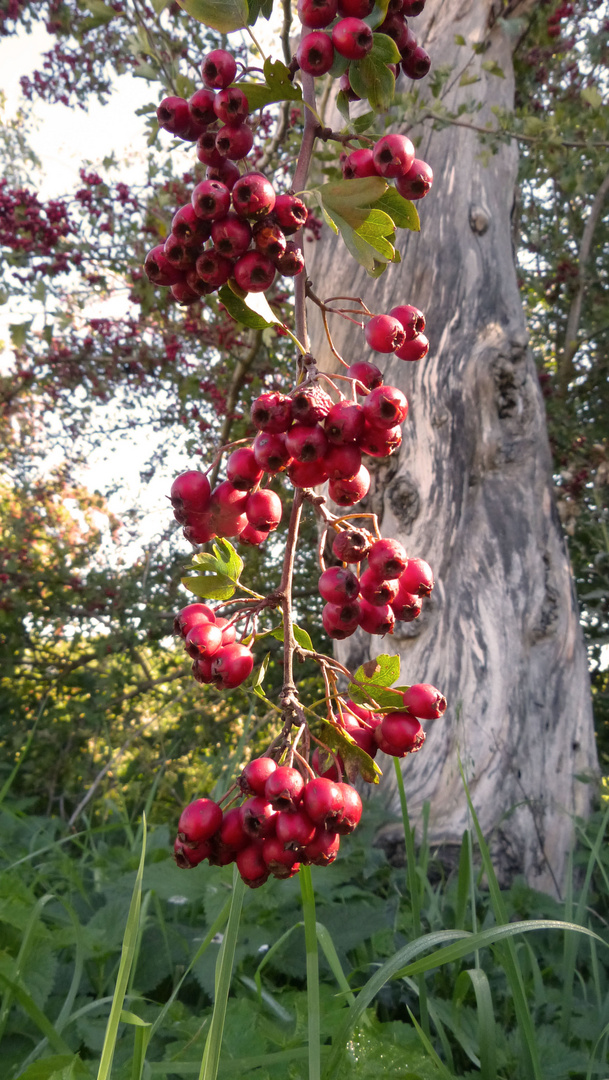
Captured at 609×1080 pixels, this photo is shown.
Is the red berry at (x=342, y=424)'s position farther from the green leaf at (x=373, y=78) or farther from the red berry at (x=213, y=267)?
the green leaf at (x=373, y=78)

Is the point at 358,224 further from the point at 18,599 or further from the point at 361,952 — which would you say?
the point at 18,599

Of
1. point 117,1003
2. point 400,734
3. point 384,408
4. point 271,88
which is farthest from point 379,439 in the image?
point 117,1003

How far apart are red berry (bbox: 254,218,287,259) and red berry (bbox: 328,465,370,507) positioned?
10.1 inches

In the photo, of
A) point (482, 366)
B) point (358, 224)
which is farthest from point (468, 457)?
point (358, 224)

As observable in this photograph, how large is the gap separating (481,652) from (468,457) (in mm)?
823

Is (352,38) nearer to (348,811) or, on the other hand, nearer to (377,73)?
(377,73)

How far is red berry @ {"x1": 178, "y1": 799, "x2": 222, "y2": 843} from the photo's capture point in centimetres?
76

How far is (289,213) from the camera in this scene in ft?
2.41

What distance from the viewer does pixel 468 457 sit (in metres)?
2.79

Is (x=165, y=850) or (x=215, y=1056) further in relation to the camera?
(x=165, y=850)

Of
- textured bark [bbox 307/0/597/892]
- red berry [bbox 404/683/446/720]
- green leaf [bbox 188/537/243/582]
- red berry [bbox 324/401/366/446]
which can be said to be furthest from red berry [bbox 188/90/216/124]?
textured bark [bbox 307/0/597/892]

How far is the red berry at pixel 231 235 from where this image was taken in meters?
0.73

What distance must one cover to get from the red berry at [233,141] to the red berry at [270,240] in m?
0.15

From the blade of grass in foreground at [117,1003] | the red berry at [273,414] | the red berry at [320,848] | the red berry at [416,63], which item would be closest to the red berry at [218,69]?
the red berry at [416,63]
